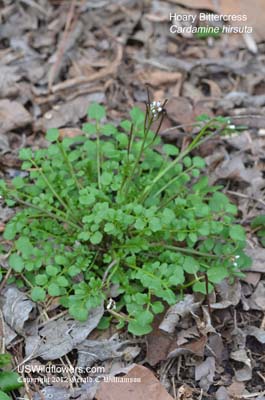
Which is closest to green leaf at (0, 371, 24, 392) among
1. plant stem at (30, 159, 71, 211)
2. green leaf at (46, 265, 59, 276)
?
green leaf at (46, 265, 59, 276)

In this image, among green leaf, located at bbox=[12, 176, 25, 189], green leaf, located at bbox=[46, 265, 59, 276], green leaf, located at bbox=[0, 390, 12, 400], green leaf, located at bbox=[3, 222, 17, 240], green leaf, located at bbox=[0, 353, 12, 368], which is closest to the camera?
green leaf, located at bbox=[0, 390, 12, 400]

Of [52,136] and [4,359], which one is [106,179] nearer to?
[52,136]

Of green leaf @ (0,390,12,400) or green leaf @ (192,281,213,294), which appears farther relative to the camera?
green leaf @ (192,281,213,294)

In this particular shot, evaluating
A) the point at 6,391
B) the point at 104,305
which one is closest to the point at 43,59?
the point at 104,305

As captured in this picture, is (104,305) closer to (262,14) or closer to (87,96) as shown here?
(87,96)

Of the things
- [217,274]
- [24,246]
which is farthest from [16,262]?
[217,274]

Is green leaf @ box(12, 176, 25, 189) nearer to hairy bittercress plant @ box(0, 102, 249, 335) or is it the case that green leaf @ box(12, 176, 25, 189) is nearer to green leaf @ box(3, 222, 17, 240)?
hairy bittercress plant @ box(0, 102, 249, 335)

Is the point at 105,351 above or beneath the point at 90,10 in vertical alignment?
beneath
